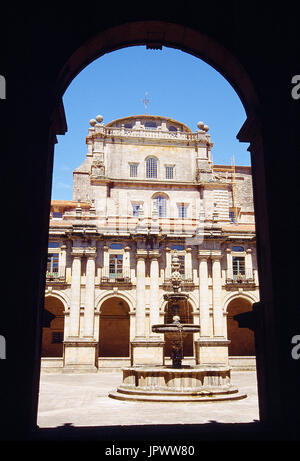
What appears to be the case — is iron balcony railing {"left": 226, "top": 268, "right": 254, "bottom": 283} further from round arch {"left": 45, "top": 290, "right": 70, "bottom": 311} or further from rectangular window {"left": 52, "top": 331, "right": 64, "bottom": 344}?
rectangular window {"left": 52, "top": 331, "right": 64, "bottom": 344}

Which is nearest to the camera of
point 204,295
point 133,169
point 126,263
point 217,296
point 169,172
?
point 204,295

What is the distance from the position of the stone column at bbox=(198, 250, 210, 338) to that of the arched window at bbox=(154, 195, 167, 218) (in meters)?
8.68

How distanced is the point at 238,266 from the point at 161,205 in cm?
1121

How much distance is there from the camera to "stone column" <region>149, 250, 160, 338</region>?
34.5 meters

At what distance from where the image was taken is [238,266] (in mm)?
36750

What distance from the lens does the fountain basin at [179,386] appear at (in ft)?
49.4

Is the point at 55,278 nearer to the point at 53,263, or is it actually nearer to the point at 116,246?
the point at 53,263

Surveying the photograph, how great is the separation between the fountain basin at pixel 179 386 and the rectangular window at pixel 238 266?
2038 centimetres

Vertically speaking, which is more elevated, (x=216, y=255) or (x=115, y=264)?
(x=216, y=255)

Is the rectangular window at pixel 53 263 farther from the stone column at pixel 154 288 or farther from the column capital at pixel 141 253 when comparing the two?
the stone column at pixel 154 288

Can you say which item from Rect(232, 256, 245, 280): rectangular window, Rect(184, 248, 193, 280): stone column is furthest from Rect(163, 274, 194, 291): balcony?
Rect(232, 256, 245, 280): rectangular window

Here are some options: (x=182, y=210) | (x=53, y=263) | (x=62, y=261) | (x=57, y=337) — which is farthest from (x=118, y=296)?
(x=182, y=210)
